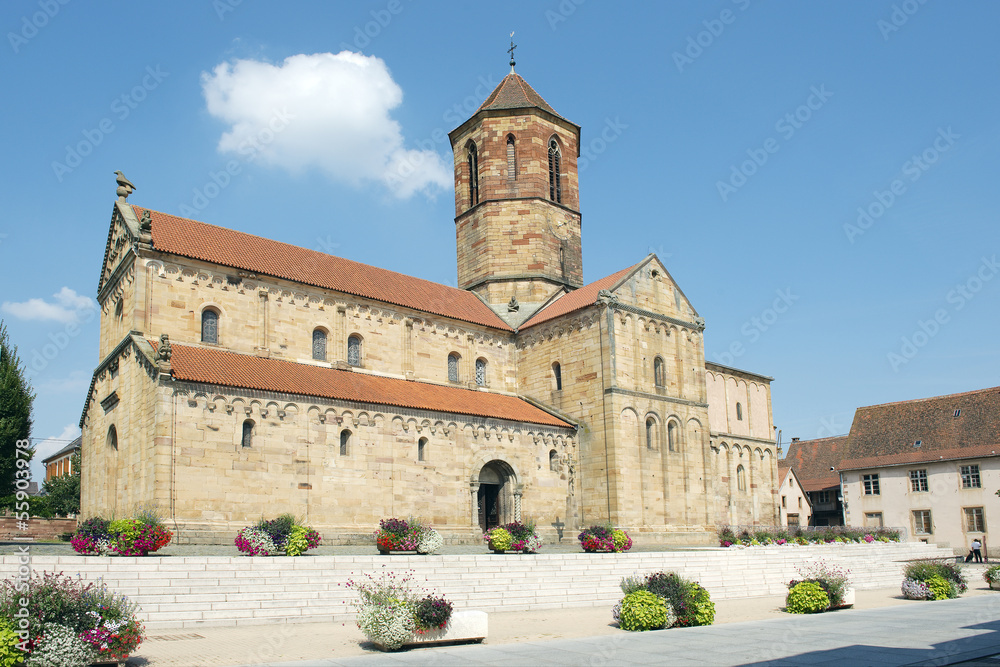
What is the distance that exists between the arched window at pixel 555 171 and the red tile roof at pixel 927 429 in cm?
3039

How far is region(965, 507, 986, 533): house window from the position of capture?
49.4 m

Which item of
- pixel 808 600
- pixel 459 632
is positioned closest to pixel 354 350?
pixel 459 632

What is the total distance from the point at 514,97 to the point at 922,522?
38954 millimetres

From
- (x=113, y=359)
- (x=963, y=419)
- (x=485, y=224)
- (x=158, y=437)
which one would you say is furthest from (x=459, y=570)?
(x=963, y=419)

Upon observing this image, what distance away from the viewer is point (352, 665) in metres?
12.8

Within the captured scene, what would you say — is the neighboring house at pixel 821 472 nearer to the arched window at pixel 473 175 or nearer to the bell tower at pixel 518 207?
the bell tower at pixel 518 207

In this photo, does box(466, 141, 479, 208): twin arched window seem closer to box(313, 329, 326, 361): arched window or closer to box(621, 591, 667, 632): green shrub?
box(313, 329, 326, 361): arched window

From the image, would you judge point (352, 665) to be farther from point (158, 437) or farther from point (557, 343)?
point (557, 343)

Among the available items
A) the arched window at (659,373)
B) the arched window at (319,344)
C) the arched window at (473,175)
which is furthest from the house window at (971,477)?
the arched window at (319,344)

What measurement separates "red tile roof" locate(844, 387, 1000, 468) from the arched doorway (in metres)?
32.8

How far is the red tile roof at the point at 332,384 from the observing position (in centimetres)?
2894

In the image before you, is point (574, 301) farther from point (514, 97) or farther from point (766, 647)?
point (766, 647)

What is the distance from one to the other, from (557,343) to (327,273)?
485 inches

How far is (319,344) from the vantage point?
115 feet
